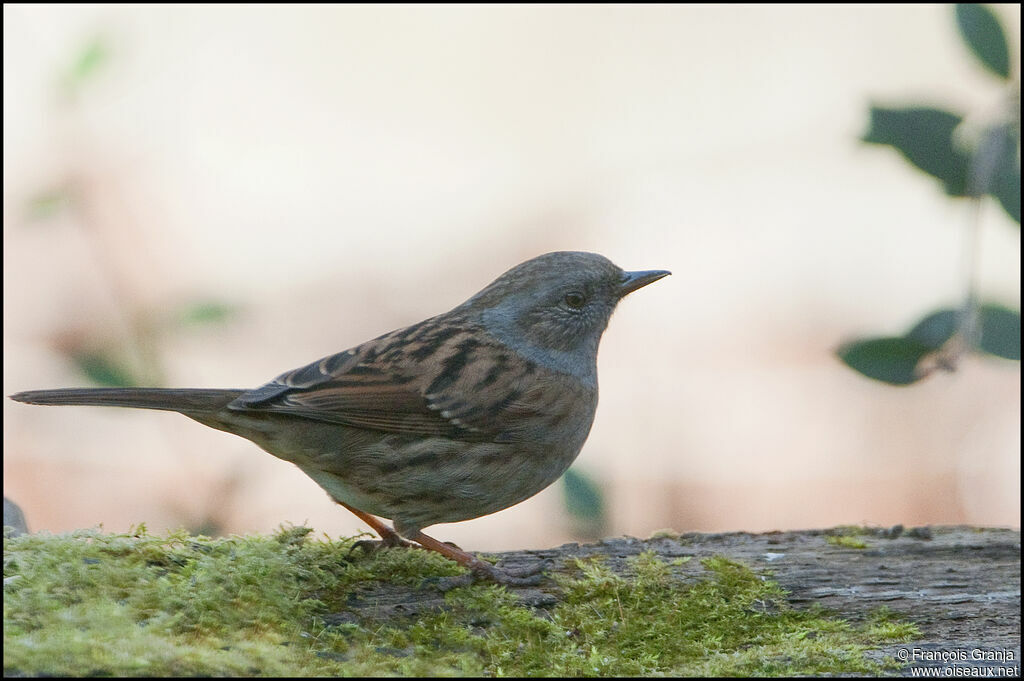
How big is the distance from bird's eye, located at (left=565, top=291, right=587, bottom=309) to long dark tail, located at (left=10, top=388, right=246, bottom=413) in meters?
1.64

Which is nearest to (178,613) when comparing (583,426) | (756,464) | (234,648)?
(234,648)

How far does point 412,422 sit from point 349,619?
96cm

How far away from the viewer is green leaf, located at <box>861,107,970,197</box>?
11.8ft

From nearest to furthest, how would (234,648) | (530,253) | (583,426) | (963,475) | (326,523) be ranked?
(234,648) < (583,426) < (326,523) < (963,475) < (530,253)

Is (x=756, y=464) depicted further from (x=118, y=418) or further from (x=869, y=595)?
(x=118, y=418)

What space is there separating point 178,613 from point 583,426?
1.95 m

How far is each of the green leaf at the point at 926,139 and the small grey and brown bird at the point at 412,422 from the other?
1.67 metres

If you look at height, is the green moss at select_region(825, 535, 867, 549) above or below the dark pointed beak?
below

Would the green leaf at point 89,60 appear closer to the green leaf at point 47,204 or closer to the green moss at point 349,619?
the green leaf at point 47,204

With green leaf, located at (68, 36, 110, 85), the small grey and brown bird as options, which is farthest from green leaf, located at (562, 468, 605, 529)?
green leaf, located at (68, 36, 110, 85)

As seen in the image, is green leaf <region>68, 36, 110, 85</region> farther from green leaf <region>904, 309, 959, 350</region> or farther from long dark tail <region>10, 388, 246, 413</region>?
green leaf <region>904, 309, 959, 350</region>

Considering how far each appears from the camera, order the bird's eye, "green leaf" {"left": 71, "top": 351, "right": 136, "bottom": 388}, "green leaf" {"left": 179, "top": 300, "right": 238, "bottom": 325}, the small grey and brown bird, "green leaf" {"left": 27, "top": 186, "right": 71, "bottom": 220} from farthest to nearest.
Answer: the bird's eye → "green leaf" {"left": 27, "top": 186, "right": 71, "bottom": 220} → "green leaf" {"left": 179, "top": 300, "right": 238, "bottom": 325} → "green leaf" {"left": 71, "top": 351, "right": 136, "bottom": 388} → the small grey and brown bird

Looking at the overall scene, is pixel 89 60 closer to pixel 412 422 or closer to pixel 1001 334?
pixel 412 422

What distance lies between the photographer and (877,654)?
3264 millimetres
